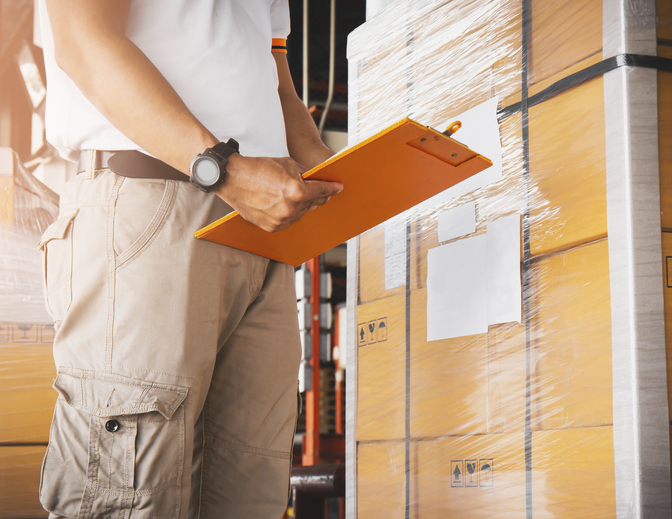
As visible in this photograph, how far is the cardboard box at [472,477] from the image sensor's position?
1143 millimetres

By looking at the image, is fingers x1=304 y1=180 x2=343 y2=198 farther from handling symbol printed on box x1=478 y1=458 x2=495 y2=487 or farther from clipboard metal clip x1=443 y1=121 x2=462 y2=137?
handling symbol printed on box x1=478 y1=458 x2=495 y2=487

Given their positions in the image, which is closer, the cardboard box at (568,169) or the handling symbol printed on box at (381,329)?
the cardboard box at (568,169)

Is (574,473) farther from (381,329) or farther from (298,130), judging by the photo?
(298,130)

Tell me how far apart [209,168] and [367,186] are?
0.81 ft

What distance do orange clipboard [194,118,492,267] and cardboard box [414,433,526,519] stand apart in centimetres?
45

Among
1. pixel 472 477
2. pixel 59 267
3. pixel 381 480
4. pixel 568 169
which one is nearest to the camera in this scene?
pixel 59 267

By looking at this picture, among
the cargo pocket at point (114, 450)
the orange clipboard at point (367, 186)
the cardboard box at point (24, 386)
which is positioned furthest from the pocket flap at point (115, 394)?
Result: the cardboard box at point (24, 386)

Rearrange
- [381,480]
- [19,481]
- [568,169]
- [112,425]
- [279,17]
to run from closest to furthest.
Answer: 1. [112,425]
2. [568,169]
3. [279,17]
4. [381,480]
5. [19,481]

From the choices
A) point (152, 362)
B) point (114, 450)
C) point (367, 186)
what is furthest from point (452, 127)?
point (114, 450)

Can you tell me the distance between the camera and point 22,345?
212 centimetres

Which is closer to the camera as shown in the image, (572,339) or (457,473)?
(572,339)

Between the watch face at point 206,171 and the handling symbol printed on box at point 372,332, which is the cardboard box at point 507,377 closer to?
the handling symbol printed on box at point 372,332

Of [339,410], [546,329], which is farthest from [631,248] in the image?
[339,410]

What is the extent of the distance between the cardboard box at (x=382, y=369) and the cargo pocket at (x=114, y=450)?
67 centimetres
